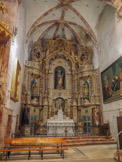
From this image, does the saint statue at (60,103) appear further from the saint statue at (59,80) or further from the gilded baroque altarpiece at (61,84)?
the saint statue at (59,80)

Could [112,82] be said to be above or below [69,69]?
below

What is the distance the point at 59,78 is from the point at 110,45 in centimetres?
683

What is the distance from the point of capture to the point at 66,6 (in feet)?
45.6

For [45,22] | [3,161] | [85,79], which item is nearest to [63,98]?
[85,79]

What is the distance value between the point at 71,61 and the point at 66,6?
582cm

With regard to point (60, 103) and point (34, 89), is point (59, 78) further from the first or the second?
point (34, 89)

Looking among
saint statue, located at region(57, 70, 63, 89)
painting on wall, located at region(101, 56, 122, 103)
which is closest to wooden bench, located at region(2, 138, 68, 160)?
painting on wall, located at region(101, 56, 122, 103)

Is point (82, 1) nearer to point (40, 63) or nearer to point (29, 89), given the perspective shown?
point (40, 63)

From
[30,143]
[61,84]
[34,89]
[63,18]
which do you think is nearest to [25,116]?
[34,89]

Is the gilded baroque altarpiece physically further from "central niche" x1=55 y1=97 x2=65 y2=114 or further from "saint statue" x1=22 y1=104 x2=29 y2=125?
"saint statue" x1=22 y1=104 x2=29 y2=125

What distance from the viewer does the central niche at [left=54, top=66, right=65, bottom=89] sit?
53.2 ft

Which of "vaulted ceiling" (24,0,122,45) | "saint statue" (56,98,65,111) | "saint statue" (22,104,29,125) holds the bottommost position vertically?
"saint statue" (22,104,29,125)

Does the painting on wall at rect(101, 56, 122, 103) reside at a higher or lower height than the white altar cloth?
higher

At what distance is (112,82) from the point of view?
11070mm
